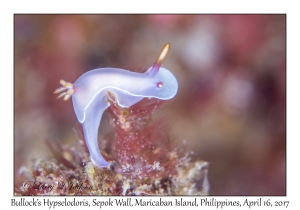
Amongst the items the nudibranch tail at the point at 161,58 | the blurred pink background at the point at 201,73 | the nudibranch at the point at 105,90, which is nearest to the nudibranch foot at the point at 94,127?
the nudibranch at the point at 105,90

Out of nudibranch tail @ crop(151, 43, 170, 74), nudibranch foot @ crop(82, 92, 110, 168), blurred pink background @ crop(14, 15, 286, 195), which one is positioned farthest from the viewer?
blurred pink background @ crop(14, 15, 286, 195)

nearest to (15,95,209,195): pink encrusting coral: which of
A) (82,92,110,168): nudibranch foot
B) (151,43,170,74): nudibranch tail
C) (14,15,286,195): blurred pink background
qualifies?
(82,92,110,168): nudibranch foot

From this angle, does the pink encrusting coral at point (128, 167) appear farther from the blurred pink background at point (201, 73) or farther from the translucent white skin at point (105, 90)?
the blurred pink background at point (201, 73)

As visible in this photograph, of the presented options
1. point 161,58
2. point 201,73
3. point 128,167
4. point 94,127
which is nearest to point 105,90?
point 94,127

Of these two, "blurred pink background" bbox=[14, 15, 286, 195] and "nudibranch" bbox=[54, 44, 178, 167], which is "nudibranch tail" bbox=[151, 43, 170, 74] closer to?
"nudibranch" bbox=[54, 44, 178, 167]

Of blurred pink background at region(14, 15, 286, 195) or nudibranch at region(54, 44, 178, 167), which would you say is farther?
blurred pink background at region(14, 15, 286, 195)

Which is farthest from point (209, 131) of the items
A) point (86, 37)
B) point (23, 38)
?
point (23, 38)

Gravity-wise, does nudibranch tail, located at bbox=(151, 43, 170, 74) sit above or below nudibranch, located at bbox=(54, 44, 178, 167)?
above

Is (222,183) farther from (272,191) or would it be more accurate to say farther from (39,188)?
(39,188)
